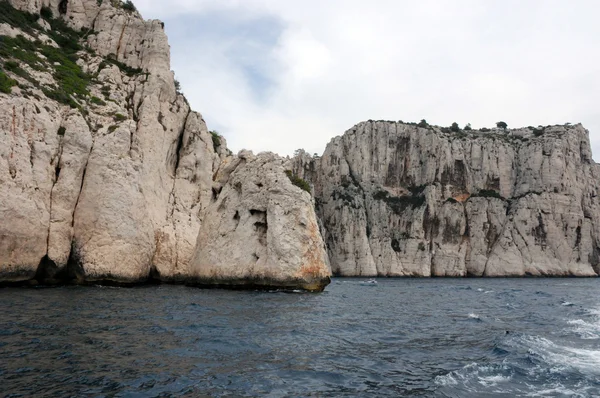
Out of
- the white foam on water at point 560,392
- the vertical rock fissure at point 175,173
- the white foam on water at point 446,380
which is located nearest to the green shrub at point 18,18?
the vertical rock fissure at point 175,173

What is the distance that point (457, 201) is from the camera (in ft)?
346

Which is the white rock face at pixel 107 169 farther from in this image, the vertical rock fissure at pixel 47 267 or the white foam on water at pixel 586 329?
the white foam on water at pixel 586 329

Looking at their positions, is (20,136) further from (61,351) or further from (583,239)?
(583,239)

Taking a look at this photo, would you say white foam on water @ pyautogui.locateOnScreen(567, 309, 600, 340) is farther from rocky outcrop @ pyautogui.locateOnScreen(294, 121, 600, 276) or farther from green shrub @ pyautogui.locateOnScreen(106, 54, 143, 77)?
rocky outcrop @ pyautogui.locateOnScreen(294, 121, 600, 276)

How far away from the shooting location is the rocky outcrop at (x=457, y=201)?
9712 cm

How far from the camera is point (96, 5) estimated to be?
46281 mm

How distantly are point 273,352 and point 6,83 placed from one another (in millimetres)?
26836

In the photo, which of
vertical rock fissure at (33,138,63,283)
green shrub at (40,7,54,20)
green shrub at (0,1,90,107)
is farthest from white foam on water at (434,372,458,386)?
green shrub at (40,7,54,20)

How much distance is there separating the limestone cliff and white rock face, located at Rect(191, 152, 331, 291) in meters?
4.52

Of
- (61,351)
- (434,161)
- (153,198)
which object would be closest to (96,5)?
(153,198)

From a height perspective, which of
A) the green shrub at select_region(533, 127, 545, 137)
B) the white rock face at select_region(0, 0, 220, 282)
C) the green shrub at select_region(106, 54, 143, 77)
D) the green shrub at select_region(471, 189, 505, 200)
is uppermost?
the green shrub at select_region(533, 127, 545, 137)

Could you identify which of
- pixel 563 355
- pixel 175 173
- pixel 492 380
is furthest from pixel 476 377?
pixel 175 173

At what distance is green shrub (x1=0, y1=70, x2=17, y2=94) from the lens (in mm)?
26066

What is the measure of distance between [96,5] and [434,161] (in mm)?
87095
